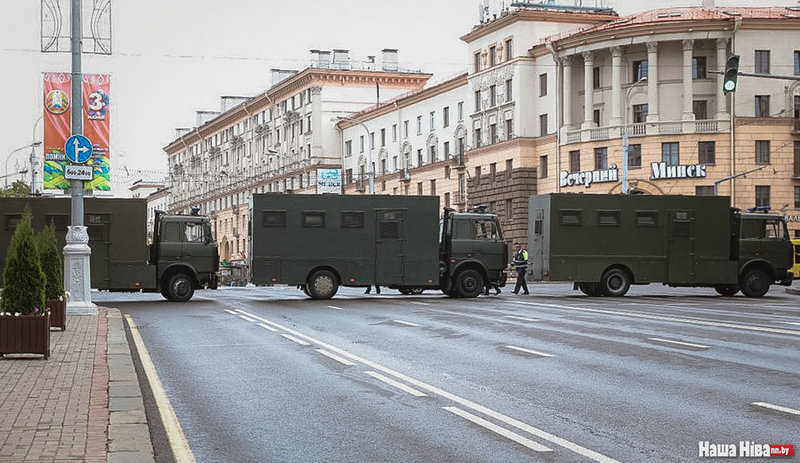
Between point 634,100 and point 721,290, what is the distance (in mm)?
29743

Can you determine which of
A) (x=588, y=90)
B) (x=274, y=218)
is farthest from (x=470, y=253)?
(x=588, y=90)

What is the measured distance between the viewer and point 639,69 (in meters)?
64.2

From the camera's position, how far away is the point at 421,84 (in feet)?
322

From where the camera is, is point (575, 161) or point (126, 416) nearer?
point (126, 416)

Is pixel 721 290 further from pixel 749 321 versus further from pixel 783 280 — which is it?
pixel 749 321

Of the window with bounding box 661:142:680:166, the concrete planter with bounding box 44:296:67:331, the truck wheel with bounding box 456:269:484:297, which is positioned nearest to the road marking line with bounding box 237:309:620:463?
the concrete planter with bounding box 44:296:67:331

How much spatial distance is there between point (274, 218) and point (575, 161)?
37454 millimetres

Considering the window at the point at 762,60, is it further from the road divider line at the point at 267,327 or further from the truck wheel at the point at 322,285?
the road divider line at the point at 267,327

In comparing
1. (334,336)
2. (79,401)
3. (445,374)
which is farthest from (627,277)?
(79,401)

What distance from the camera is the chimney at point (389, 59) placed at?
97688 mm

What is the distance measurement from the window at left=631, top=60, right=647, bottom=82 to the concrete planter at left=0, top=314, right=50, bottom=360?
180 feet

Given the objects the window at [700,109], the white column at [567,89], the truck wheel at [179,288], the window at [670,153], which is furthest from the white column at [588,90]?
the truck wheel at [179,288]

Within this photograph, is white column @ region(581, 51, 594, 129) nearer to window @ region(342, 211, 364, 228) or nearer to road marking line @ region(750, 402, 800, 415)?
window @ region(342, 211, 364, 228)

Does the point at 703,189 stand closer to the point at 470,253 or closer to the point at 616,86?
the point at 616,86
